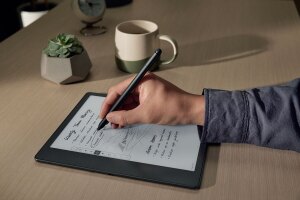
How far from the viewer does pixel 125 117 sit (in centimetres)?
56

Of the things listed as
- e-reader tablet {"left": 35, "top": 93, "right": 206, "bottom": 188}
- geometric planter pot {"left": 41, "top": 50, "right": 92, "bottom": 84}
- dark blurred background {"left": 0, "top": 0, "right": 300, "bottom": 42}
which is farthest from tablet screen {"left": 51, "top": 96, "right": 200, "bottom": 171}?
dark blurred background {"left": 0, "top": 0, "right": 300, "bottom": 42}

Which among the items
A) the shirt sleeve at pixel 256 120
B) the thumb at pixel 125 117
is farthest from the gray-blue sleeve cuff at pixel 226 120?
the thumb at pixel 125 117

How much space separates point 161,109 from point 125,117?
57 mm

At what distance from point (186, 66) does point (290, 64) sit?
8.8 inches

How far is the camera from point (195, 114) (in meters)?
0.57

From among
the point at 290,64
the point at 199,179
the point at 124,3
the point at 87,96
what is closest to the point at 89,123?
the point at 87,96

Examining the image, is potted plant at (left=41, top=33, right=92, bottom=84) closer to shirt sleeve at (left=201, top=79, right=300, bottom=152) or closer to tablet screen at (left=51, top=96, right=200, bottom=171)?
tablet screen at (left=51, top=96, right=200, bottom=171)

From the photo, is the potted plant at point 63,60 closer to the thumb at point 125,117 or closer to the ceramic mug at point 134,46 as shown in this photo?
the ceramic mug at point 134,46

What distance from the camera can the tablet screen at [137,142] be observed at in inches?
20.8

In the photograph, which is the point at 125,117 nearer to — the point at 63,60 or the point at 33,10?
the point at 63,60

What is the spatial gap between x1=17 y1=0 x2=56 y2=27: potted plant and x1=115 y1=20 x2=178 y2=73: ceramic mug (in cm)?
59

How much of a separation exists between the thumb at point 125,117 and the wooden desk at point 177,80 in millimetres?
98

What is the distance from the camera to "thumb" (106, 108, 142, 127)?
563mm

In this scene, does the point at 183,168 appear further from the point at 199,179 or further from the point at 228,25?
the point at 228,25
